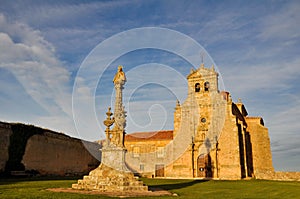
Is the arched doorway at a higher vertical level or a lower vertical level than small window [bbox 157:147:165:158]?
lower

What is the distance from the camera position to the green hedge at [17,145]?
2139cm

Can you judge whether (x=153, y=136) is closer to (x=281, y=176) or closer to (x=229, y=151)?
(x=229, y=151)

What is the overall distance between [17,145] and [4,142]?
1.21m

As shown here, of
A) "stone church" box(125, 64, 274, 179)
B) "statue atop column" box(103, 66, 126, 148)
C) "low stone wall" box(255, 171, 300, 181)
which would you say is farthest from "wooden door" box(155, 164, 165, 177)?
"statue atop column" box(103, 66, 126, 148)

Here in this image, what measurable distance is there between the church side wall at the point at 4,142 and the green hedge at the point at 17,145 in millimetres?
301

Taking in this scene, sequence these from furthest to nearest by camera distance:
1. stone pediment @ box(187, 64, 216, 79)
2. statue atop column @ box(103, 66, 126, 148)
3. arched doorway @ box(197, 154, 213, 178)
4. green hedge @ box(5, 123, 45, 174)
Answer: stone pediment @ box(187, 64, 216, 79) → arched doorway @ box(197, 154, 213, 178) → green hedge @ box(5, 123, 45, 174) → statue atop column @ box(103, 66, 126, 148)

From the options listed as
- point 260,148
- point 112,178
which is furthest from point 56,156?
point 260,148

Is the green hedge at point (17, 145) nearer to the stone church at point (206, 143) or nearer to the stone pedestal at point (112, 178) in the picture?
the stone pedestal at point (112, 178)

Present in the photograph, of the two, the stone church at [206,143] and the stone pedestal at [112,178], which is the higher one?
the stone church at [206,143]

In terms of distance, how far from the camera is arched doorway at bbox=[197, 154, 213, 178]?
A: 2920 cm

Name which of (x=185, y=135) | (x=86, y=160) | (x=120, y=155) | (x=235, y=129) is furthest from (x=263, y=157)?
(x=120, y=155)

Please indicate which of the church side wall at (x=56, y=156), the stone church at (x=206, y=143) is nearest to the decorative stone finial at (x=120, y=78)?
the church side wall at (x=56, y=156)

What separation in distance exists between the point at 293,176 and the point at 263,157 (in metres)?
6.37

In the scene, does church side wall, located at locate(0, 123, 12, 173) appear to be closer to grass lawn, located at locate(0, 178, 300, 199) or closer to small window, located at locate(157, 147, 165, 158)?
grass lawn, located at locate(0, 178, 300, 199)
